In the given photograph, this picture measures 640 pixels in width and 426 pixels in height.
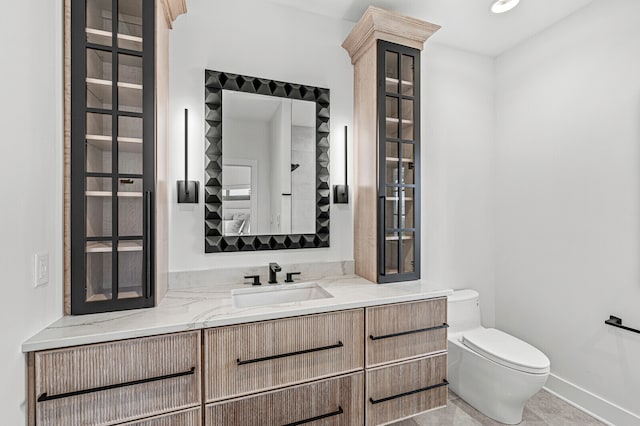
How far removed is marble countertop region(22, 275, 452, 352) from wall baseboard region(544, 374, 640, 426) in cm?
132

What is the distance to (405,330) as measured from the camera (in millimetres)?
1642

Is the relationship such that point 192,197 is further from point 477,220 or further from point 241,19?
point 477,220

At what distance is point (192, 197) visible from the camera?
5.82 feet

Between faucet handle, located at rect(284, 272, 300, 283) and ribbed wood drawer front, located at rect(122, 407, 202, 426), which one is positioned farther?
faucet handle, located at rect(284, 272, 300, 283)

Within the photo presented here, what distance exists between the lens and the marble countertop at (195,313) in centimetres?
112

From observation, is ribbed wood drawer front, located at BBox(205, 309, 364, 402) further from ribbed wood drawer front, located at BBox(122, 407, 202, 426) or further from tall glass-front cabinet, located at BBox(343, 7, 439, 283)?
tall glass-front cabinet, located at BBox(343, 7, 439, 283)

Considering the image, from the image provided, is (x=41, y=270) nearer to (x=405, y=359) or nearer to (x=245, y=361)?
(x=245, y=361)

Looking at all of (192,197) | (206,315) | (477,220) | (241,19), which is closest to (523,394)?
(477,220)

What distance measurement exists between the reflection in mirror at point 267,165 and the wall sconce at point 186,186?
0.55ft

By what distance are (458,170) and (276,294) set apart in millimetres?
1812

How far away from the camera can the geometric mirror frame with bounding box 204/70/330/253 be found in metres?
1.85

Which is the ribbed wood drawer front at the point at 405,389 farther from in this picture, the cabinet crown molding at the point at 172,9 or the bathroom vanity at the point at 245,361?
the cabinet crown molding at the point at 172,9

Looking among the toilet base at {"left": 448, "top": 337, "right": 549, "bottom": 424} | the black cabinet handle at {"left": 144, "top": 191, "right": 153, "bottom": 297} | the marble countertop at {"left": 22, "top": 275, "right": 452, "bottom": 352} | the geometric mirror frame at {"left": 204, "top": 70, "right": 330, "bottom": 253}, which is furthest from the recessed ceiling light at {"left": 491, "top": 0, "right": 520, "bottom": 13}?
the black cabinet handle at {"left": 144, "top": 191, "right": 153, "bottom": 297}

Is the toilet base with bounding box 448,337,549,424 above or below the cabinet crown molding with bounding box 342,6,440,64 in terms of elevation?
below
